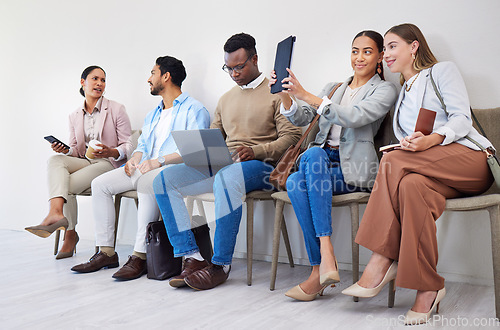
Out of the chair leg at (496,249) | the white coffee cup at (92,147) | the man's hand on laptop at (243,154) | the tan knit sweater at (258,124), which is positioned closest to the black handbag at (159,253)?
the man's hand on laptop at (243,154)

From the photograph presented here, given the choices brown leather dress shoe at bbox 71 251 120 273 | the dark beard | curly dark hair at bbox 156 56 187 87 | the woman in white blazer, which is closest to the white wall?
curly dark hair at bbox 156 56 187 87

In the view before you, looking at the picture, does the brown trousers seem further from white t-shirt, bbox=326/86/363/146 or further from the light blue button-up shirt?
the light blue button-up shirt

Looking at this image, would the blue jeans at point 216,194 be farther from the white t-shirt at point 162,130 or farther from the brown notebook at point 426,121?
the brown notebook at point 426,121

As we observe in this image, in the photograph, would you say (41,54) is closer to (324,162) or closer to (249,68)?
(249,68)

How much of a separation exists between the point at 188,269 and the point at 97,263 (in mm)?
661

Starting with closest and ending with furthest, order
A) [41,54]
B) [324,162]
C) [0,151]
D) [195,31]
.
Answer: [324,162] → [195,31] → [41,54] → [0,151]

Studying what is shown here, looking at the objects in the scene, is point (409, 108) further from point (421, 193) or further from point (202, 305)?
point (202, 305)

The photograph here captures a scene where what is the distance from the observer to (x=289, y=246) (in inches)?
103

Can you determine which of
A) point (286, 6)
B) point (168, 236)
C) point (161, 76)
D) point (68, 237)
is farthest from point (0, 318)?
point (286, 6)

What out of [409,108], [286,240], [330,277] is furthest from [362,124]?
[286,240]

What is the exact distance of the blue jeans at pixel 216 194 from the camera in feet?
7.14

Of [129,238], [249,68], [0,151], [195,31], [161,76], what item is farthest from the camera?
[0,151]

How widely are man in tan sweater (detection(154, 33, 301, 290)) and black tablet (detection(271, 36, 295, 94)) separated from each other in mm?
385

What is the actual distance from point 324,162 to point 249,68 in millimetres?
893
